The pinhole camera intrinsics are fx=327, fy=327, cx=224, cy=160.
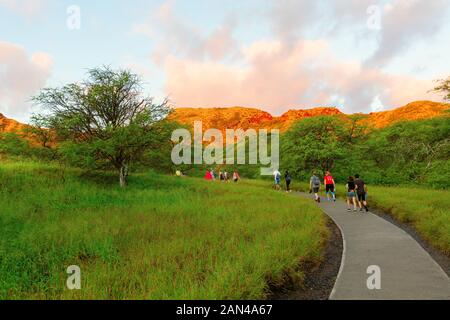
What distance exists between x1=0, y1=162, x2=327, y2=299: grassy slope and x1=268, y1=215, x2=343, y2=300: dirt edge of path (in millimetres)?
250

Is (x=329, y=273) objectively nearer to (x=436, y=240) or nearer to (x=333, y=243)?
(x=333, y=243)

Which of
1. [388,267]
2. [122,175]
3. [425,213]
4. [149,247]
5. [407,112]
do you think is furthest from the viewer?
[407,112]

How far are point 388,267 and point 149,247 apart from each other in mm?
5641

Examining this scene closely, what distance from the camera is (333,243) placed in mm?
10297

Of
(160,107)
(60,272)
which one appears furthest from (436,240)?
(160,107)

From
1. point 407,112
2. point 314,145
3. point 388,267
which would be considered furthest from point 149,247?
point 407,112

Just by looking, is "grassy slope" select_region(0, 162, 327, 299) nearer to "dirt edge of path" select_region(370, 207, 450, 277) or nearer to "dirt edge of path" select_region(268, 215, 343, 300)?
"dirt edge of path" select_region(268, 215, 343, 300)

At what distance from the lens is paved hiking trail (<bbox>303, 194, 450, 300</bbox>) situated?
588 cm

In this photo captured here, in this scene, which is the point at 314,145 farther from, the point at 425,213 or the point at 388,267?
the point at 388,267

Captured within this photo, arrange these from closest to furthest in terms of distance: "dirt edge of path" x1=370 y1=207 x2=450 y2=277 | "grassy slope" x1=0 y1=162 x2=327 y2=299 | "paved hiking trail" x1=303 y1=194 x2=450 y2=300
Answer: "grassy slope" x1=0 y1=162 x2=327 y2=299
"paved hiking trail" x1=303 y1=194 x2=450 y2=300
"dirt edge of path" x1=370 y1=207 x2=450 y2=277

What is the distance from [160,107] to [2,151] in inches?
775

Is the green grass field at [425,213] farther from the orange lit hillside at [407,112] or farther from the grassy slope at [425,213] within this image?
the orange lit hillside at [407,112]

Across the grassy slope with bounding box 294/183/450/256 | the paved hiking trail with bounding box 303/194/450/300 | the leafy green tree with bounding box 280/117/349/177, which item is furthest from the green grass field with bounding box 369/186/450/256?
the leafy green tree with bounding box 280/117/349/177

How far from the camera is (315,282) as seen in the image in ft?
23.1
